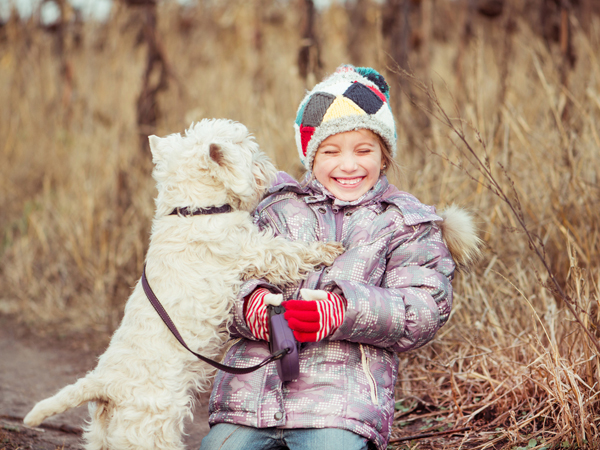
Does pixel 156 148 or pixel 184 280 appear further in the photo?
pixel 156 148

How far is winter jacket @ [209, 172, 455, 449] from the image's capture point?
2.03 metres

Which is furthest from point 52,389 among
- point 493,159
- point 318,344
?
point 493,159

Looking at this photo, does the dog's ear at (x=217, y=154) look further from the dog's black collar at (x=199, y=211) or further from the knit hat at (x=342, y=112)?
the knit hat at (x=342, y=112)

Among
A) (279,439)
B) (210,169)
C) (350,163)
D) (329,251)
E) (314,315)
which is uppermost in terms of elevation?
(350,163)

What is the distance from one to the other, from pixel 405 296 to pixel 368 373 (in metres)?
0.32

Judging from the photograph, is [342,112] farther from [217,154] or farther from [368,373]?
[368,373]

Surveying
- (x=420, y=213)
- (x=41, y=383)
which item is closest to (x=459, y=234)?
(x=420, y=213)

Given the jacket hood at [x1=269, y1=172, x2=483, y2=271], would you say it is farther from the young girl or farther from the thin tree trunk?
the thin tree trunk

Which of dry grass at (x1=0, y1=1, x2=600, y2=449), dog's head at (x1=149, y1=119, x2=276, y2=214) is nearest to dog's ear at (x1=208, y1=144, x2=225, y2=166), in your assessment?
dog's head at (x1=149, y1=119, x2=276, y2=214)

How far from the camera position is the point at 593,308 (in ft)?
9.66

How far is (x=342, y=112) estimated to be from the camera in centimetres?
234

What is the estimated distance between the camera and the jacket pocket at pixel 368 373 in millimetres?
2070

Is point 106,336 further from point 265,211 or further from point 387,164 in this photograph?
point 387,164

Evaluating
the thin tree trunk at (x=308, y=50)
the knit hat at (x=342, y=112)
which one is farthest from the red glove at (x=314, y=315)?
the thin tree trunk at (x=308, y=50)
